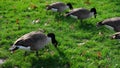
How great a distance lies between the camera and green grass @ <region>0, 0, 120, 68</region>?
9.41 meters

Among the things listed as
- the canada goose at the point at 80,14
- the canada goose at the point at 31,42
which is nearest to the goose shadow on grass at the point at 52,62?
the canada goose at the point at 31,42

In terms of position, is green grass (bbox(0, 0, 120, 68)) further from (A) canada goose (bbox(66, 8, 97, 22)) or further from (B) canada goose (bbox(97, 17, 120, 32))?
(B) canada goose (bbox(97, 17, 120, 32))

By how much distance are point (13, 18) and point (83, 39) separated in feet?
11.2

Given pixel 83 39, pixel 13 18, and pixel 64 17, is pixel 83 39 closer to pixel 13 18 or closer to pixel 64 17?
pixel 64 17

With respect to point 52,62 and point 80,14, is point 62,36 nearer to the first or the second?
point 80,14

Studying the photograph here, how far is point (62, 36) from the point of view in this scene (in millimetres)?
11164

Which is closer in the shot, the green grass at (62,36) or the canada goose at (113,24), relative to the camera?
the green grass at (62,36)

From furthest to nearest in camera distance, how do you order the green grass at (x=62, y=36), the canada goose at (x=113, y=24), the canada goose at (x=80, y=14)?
1. the canada goose at (x=80, y=14)
2. the canada goose at (x=113, y=24)
3. the green grass at (x=62, y=36)

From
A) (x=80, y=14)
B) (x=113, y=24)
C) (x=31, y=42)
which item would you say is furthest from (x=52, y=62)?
(x=80, y=14)

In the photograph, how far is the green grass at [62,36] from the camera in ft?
30.9

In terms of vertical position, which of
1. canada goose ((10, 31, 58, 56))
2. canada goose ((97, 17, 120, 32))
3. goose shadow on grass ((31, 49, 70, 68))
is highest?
canada goose ((10, 31, 58, 56))

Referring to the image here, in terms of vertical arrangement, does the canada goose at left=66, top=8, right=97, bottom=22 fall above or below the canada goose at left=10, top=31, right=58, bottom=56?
below

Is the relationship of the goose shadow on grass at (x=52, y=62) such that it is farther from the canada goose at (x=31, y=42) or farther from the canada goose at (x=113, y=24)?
the canada goose at (x=113, y=24)

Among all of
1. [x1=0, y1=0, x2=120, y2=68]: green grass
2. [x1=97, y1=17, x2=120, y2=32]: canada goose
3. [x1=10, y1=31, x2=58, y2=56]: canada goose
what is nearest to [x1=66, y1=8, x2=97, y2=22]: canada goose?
[x1=0, y1=0, x2=120, y2=68]: green grass
